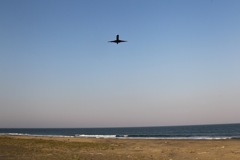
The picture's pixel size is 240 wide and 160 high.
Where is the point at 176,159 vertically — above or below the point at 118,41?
below

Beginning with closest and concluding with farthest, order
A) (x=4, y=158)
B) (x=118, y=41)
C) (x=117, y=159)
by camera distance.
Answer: (x=4, y=158)
(x=117, y=159)
(x=118, y=41)

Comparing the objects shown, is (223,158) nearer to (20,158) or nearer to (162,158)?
(162,158)

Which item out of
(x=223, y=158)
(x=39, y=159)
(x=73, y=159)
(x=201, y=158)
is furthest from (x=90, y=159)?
(x=223, y=158)

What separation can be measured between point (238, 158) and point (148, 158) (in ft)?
19.2

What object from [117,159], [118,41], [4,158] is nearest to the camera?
[4,158]

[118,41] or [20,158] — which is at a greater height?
[118,41]

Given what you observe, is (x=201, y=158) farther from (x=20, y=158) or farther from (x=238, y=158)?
(x=20, y=158)

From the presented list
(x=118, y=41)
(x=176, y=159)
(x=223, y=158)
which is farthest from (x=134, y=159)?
(x=118, y=41)

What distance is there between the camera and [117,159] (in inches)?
805

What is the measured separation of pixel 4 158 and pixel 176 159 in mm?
10271

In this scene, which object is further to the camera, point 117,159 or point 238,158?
point 238,158

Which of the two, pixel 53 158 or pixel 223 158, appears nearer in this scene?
pixel 53 158

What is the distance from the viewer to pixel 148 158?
854 inches

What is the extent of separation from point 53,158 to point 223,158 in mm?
10824
